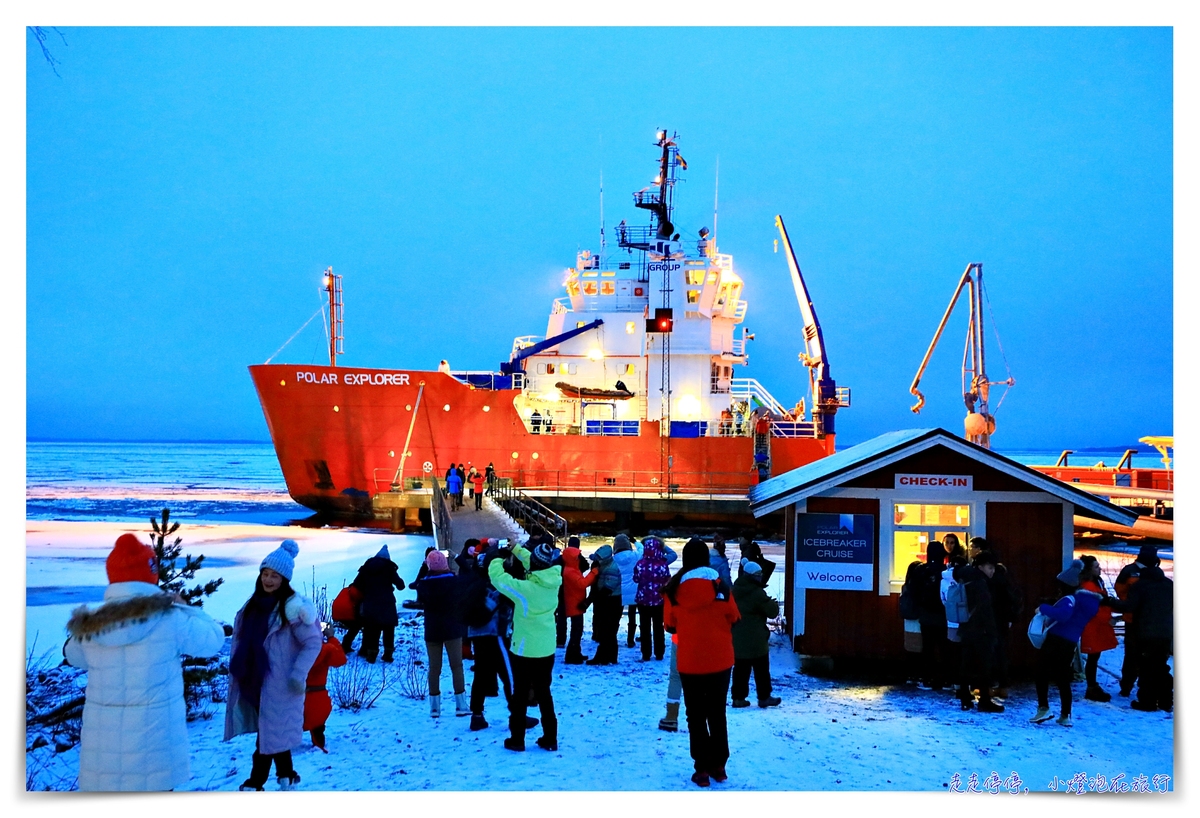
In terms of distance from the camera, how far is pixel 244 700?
3.95 meters

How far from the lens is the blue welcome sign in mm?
6863

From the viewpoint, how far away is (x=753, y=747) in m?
4.96

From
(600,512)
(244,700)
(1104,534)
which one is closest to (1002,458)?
(244,700)

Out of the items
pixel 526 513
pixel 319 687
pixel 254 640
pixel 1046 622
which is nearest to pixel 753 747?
pixel 1046 622

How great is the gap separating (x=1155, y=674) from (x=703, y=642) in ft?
13.1

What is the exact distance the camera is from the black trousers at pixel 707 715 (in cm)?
436

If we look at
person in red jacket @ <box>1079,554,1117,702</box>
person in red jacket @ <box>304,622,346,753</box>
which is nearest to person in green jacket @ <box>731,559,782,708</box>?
person in red jacket @ <box>1079,554,1117,702</box>

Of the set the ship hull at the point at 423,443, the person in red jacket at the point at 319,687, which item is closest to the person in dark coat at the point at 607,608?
the person in red jacket at the point at 319,687

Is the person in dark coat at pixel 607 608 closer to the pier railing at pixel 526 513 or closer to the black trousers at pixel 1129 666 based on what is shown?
the black trousers at pixel 1129 666

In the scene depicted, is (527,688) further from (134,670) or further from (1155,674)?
(1155,674)

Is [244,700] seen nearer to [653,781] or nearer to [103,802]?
[103,802]

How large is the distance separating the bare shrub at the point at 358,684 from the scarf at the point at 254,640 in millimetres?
1870

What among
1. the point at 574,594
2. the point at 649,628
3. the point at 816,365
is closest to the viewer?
the point at 574,594

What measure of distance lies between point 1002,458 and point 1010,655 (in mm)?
1668
